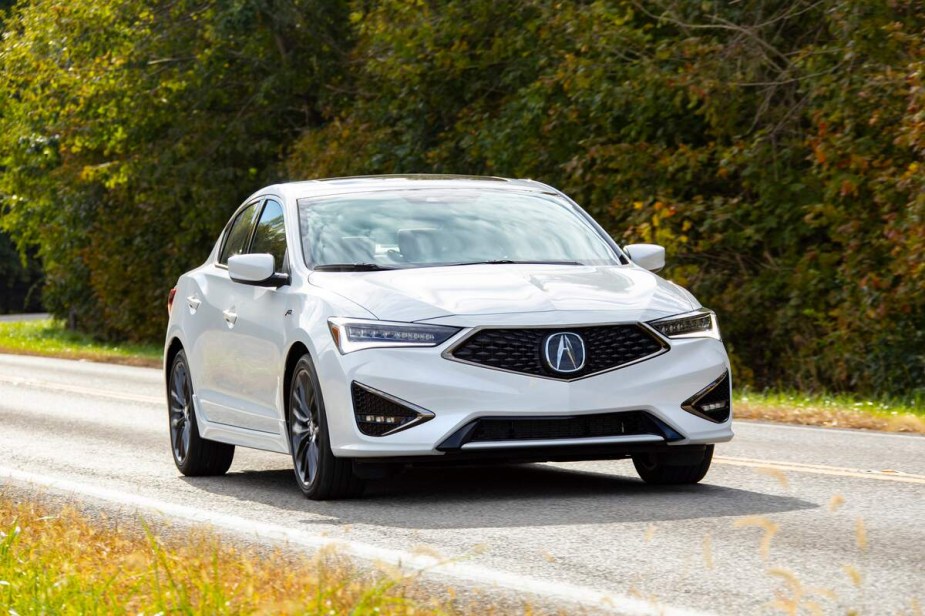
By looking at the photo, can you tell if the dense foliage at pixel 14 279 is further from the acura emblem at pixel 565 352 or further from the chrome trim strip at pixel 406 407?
the acura emblem at pixel 565 352

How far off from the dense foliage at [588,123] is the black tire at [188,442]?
9839 millimetres

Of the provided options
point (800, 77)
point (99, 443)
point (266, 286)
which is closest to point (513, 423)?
point (266, 286)

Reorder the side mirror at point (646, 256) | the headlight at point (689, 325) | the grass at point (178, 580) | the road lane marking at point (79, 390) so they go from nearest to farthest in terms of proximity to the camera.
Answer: the grass at point (178, 580) < the headlight at point (689, 325) < the side mirror at point (646, 256) < the road lane marking at point (79, 390)

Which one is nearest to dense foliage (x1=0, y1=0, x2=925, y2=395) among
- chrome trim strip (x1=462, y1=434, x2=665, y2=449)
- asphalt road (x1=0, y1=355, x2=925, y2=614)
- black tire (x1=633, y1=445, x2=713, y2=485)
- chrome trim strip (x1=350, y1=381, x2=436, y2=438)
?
asphalt road (x1=0, y1=355, x2=925, y2=614)

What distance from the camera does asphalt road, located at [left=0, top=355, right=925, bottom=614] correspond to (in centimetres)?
619

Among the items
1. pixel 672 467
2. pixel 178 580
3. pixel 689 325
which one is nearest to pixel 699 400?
pixel 689 325

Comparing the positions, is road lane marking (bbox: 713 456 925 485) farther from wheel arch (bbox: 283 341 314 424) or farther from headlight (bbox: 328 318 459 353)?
wheel arch (bbox: 283 341 314 424)

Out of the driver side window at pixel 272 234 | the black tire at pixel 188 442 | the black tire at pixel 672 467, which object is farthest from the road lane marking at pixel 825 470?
the black tire at pixel 188 442

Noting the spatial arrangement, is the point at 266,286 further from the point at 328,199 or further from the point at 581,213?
the point at 581,213

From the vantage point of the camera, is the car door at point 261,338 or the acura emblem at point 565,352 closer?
the acura emblem at point 565,352

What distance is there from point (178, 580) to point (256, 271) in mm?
3375

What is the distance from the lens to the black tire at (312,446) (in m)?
8.77

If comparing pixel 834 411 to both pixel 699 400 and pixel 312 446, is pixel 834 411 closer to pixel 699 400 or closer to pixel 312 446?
pixel 699 400

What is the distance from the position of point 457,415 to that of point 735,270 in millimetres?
15863
